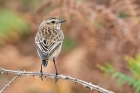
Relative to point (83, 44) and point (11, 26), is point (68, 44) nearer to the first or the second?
point (83, 44)

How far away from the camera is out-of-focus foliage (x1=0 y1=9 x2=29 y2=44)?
28.5ft

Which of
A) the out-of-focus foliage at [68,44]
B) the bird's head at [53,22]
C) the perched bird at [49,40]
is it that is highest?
the bird's head at [53,22]

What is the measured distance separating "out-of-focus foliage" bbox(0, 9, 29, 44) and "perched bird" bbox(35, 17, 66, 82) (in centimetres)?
170

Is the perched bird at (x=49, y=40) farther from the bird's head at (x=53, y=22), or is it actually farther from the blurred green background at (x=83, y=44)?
the blurred green background at (x=83, y=44)

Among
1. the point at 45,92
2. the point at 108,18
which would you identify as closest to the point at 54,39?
the point at 108,18

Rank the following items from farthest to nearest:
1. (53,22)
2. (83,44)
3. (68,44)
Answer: (68,44) < (83,44) < (53,22)

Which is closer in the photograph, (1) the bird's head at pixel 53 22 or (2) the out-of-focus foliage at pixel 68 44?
(1) the bird's head at pixel 53 22

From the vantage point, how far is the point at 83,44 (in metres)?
9.11

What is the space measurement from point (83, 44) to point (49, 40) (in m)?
2.90

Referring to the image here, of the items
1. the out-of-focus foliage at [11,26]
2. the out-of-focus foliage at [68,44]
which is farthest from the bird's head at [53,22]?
the out-of-focus foliage at [68,44]

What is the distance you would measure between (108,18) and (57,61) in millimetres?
2064

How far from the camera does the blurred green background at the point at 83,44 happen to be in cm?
730

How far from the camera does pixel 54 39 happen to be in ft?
20.7

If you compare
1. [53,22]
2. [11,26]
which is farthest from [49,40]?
[11,26]
